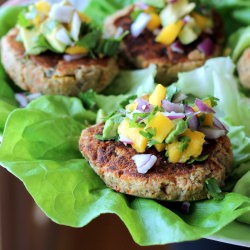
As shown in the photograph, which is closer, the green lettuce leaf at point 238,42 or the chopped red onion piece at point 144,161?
the chopped red onion piece at point 144,161

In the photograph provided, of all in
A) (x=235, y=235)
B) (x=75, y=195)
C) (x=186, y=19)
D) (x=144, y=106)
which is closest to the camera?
(x=235, y=235)

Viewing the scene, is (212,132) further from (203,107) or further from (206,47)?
(206,47)

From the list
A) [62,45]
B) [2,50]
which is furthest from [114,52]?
[2,50]

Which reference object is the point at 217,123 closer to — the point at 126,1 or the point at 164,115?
the point at 164,115

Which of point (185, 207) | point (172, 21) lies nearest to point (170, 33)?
point (172, 21)

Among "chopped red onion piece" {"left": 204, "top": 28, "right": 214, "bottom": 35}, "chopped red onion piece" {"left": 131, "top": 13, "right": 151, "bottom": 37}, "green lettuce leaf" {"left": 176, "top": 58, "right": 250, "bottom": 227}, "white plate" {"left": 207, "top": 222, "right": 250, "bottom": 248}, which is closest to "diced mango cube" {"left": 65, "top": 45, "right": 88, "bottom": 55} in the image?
"chopped red onion piece" {"left": 131, "top": 13, "right": 151, "bottom": 37}

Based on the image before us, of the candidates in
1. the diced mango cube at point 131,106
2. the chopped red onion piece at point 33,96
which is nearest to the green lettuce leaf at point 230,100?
the diced mango cube at point 131,106

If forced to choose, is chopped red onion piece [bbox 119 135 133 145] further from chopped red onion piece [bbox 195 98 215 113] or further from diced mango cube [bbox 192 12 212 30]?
diced mango cube [bbox 192 12 212 30]

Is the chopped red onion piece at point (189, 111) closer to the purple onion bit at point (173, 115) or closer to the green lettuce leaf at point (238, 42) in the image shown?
the purple onion bit at point (173, 115)
